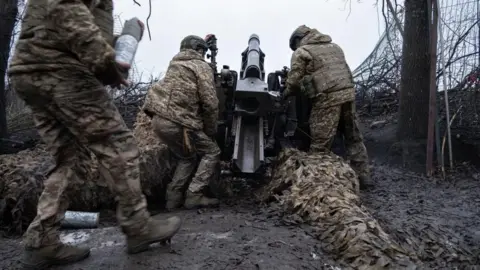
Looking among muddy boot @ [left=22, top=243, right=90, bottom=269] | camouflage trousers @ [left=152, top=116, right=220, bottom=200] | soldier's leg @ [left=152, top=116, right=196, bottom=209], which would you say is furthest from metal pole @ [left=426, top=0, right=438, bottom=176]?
muddy boot @ [left=22, top=243, right=90, bottom=269]

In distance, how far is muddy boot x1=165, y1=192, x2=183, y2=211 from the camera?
5.50 m

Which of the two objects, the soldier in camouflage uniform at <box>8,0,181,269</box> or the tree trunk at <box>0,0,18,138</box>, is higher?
the tree trunk at <box>0,0,18,138</box>

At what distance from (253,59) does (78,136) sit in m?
4.11

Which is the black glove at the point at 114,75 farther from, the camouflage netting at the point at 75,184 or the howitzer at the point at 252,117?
the howitzer at the point at 252,117

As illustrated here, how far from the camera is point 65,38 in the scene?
9.70 feet

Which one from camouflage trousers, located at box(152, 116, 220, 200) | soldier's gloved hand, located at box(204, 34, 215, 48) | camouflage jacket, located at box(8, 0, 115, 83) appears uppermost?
soldier's gloved hand, located at box(204, 34, 215, 48)

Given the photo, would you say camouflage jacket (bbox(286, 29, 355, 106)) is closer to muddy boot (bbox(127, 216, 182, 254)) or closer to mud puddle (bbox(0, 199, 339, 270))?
mud puddle (bbox(0, 199, 339, 270))

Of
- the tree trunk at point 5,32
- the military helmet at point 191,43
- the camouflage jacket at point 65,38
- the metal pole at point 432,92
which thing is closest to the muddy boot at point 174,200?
the military helmet at point 191,43

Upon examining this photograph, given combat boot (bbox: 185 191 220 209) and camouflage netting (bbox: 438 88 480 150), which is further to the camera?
camouflage netting (bbox: 438 88 480 150)

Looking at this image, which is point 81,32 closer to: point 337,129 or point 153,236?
point 153,236

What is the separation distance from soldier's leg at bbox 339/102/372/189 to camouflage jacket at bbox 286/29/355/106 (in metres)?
0.24

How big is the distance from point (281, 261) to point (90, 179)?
2602 mm

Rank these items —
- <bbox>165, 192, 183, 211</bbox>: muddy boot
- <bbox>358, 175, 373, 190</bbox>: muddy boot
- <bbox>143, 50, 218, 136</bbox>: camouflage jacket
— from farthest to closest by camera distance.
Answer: <bbox>358, 175, 373, 190</bbox>: muddy boot → <bbox>165, 192, 183, 211</bbox>: muddy boot → <bbox>143, 50, 218, 136</bbox>: camouflage jacket

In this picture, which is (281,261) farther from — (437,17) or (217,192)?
(437,17)
